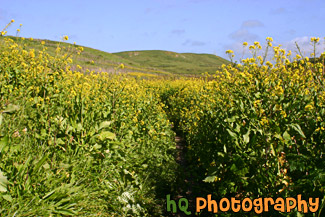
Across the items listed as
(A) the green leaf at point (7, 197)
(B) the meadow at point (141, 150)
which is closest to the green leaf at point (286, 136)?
(B) the meadow at point (141, 150)

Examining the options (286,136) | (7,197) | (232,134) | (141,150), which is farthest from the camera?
(141,150)

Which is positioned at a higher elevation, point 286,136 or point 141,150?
point 286,136

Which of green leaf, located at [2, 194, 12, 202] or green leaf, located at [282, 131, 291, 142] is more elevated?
green leaf, located at [282, 131, 291, 142]

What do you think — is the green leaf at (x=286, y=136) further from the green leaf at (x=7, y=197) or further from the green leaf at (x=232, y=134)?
the green leaf at (x=7, y=197)

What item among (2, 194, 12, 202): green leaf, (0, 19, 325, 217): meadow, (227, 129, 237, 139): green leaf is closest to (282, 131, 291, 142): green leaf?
(0, 19, 325, 217): meadow

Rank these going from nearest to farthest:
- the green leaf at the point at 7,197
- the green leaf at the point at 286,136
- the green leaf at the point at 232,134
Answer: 1. the green leaf at the point at 7,197
2. the green leaf at the point at 286,136
3. the green leaf at the point at 232,134

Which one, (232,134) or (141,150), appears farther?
(141,150)

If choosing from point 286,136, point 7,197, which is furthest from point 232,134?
point 7,197

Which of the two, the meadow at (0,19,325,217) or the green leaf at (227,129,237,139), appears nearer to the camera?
the meadow at (0,19,325,217)

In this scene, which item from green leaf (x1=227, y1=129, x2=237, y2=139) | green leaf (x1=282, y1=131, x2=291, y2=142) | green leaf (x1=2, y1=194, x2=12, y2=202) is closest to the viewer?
green leaf (x1=2, y1=194, x2=12, y2=202)

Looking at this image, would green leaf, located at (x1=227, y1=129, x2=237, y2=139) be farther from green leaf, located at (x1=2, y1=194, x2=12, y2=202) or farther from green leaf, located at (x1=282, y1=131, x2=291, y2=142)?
green leaf, located at (x1=2, y1=194, x2=12, y2=202)

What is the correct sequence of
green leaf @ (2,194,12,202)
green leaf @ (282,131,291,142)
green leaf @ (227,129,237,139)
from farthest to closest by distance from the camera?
green leaf @ (227,129,237,139)
green leaf @ (282,131,291,142)
green leaf @ (2,194,12,202)

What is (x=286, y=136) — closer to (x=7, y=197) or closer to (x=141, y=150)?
(x=7, y=197)

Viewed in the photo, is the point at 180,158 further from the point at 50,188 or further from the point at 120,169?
the point at 50,188
